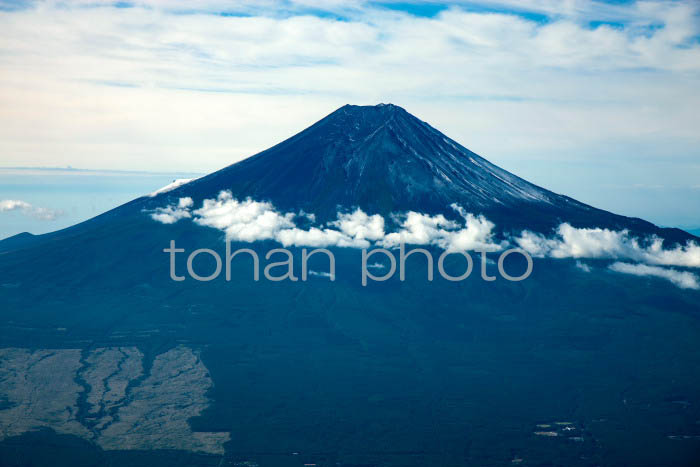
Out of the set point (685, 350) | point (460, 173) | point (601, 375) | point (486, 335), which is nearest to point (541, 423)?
point (601, 375)

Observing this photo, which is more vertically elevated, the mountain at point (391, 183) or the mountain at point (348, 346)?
the mountain at point (391, 183)

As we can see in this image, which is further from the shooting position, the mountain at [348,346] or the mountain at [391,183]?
the mountain at [391,183]

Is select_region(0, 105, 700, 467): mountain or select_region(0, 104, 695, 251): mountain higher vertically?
select_region(0, 104, 695, 251): mountain

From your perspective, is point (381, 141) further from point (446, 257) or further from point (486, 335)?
point (486, 335)

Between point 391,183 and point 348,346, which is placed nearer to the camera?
point 348,346

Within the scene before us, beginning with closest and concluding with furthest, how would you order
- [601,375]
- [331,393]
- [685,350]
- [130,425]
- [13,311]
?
[130,425]
[331,393]
[601,375]
[685,350]
[13,311]

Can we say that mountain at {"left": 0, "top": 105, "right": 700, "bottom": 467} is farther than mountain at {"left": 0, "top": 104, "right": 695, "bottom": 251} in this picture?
No

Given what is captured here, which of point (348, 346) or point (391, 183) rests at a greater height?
point (391, 183)

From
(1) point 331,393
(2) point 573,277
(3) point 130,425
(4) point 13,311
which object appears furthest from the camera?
(2) point 573,277
